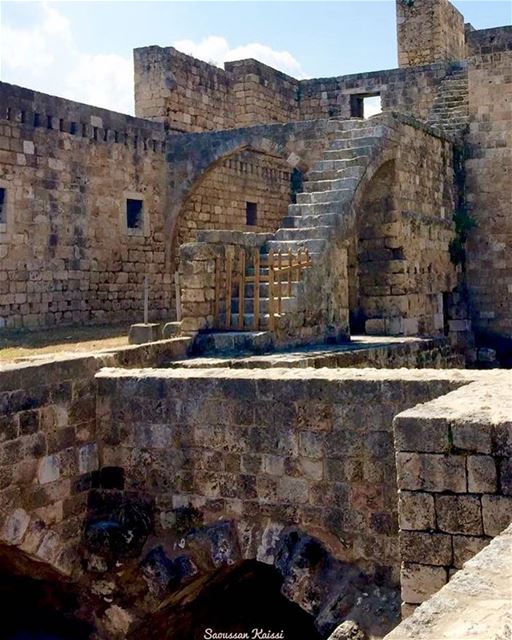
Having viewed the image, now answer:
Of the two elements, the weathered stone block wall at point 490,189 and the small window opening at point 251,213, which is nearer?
the weathered stone block wall at point 490,189

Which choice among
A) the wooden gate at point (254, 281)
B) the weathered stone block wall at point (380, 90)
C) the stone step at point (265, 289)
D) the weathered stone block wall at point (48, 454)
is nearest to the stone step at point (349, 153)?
the wooden gate at point (254, 281)

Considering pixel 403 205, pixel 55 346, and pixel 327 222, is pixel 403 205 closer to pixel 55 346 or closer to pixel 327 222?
pixel 327 222

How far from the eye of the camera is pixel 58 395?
7.08 meters

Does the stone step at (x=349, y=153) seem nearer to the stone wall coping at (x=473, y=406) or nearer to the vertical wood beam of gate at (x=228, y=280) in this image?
the vertical wood beam of gate at (x=228, y=280)

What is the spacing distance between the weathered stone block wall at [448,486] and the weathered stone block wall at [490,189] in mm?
12652

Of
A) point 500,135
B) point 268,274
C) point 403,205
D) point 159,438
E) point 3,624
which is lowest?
point 3,624

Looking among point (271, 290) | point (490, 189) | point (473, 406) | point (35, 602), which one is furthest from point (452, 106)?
point (473, 406)

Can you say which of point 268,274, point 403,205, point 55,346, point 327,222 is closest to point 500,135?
point 403,205

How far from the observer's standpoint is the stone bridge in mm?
6055

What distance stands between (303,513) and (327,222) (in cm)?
597

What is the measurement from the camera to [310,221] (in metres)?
11.8

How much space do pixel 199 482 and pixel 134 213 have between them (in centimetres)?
1157

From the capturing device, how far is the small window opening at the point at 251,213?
70.6ft

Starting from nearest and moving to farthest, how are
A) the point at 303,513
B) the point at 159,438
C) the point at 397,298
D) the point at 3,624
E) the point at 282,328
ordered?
the point at 303,513 → the point at 159,438 → the point at 3,624 → the point at 282,328 → the point at 397,298
